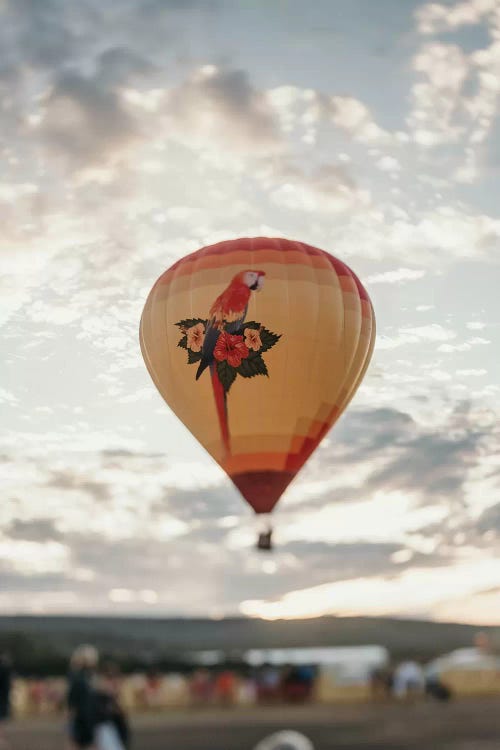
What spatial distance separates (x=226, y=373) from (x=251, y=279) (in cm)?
371

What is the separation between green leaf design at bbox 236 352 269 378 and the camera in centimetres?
3900

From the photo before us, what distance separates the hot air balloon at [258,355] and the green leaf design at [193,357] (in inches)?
1.9

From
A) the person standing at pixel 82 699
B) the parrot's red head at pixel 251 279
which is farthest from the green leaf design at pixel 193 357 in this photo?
the person standing at pixel 82 699

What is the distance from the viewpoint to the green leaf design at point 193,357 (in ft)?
129

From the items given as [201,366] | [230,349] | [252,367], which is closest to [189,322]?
[201,366]

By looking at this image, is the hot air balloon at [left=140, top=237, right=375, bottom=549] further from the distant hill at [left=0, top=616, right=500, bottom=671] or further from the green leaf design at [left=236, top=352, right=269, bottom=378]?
the distant hill at [left=0, top=616, right=500, bottom=671]

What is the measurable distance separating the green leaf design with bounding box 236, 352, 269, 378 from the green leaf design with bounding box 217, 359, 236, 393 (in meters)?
0.27

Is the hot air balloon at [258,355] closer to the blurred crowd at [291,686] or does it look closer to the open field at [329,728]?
the blurred crowd at [291,686]

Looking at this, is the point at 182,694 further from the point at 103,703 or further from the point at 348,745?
the point at 103,703

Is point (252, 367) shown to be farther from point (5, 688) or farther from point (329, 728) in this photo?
point (5, 688)

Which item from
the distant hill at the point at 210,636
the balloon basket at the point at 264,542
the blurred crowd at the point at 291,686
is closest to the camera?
the blurred crowd at the point at 291,686

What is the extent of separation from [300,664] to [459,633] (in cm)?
7873

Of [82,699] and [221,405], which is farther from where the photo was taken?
[221,405]

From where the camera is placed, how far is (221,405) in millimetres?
39438
